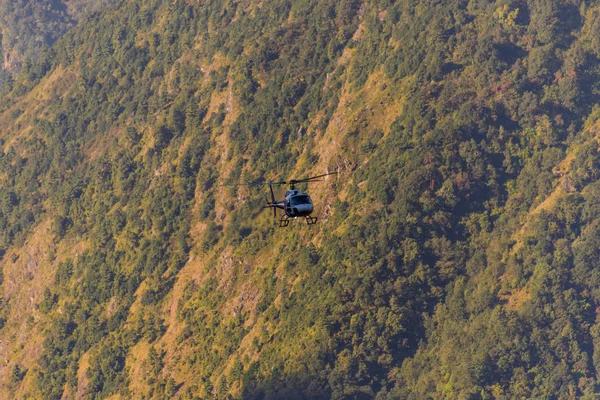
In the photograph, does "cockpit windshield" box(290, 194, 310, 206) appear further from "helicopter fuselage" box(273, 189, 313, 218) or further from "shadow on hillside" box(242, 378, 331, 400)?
"shadow on hillside" box(242, 378, 331, 400)

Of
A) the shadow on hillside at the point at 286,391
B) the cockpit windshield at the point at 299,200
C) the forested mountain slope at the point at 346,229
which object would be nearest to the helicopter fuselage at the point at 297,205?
the cockpit windshield at the point at 299,200

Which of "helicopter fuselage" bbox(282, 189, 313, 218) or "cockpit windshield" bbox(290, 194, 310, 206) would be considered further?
"cockpit windshield" bbox(290, 194, 310, 206)

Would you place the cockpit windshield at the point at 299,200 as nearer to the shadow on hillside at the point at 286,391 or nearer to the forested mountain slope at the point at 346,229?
the shadow on hillside at the point at 286,391

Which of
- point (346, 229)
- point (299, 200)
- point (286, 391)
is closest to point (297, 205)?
point (299, 200)

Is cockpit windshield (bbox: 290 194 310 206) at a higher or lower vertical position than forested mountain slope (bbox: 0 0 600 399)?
higher

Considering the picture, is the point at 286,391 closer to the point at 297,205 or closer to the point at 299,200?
the point at 299,200

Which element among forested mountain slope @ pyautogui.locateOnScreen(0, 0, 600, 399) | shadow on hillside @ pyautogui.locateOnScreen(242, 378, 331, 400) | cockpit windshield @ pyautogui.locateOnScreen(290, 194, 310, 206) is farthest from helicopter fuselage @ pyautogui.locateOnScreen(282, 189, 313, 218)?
forested mountain slope @ pyautogui.locateOnScreen(0, 0, 600, 399)

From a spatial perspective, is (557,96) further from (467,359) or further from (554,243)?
(467,359)

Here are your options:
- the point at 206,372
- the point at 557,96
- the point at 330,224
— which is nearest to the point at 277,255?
the point at 330,224
